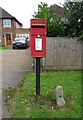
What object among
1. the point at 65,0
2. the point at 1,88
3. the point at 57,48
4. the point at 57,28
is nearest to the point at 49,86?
the point at 1,88

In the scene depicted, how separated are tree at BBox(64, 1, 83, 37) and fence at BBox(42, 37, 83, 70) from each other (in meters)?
1.23

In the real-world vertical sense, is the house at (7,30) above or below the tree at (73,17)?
above

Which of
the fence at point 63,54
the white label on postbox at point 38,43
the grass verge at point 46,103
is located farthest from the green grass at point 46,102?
the fence at point 63,54

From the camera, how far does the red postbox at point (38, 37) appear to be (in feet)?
14.7

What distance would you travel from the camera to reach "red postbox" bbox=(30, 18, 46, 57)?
4484 mm

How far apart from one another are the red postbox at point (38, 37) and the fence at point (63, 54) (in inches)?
135

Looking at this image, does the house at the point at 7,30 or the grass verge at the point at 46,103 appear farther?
the house at the point at 7,30

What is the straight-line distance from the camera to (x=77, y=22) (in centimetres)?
915

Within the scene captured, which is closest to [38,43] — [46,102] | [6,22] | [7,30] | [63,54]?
[46,102]

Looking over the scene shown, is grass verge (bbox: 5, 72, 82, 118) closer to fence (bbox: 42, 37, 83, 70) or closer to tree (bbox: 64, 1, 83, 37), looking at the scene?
fence (bbox: 42, 37, 83, 70)

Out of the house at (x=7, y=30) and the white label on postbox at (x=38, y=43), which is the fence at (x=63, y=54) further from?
the house at (x=7, y=30)

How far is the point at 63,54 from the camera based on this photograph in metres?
8.18

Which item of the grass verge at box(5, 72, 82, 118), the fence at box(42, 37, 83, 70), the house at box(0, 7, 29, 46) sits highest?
the house at box(0, 7, 29, 46)

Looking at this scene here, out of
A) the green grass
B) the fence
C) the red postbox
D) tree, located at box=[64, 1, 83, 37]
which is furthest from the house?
the red postbox
